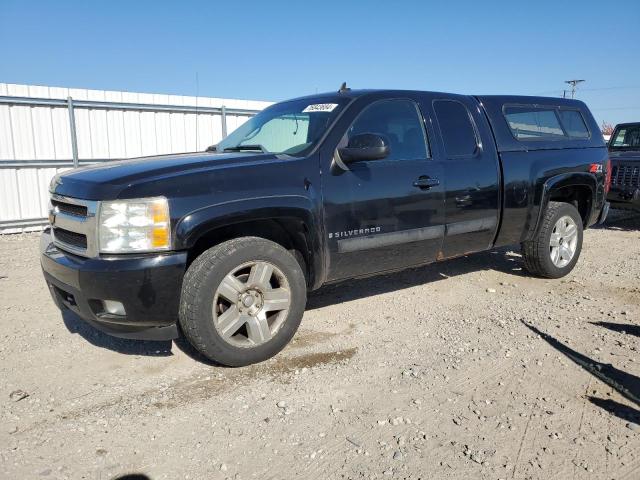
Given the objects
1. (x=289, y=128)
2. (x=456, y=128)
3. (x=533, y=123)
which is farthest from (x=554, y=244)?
(x=289, y=128)

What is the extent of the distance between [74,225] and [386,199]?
7.26 feet

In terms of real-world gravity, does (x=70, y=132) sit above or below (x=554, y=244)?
above

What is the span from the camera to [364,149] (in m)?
3.58

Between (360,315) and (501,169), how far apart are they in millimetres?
1928

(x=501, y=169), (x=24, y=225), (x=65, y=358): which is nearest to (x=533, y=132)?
(x=501, y=169)

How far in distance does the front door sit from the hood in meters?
0.62

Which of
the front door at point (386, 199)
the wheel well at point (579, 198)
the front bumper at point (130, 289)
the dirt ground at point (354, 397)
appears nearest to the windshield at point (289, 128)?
the front door at point (386, 199)

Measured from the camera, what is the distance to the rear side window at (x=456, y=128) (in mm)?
4402

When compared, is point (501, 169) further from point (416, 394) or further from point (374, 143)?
point (416, 394)

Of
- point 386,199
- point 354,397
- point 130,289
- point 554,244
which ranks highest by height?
point 386,199

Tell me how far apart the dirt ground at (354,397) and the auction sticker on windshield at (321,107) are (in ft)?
5.87

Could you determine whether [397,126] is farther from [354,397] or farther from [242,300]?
[354,397]

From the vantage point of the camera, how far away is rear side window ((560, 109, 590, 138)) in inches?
223

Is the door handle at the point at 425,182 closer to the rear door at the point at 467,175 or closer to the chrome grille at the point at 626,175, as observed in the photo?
the rear door at the point at 467,175
